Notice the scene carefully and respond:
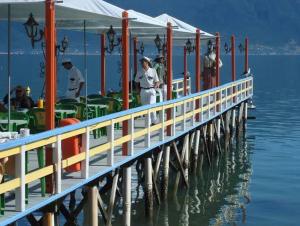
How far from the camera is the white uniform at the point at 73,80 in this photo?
15.7 m

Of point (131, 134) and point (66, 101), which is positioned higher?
point (66, 101)

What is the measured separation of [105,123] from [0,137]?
2.13 m

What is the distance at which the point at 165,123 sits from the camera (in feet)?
49.4

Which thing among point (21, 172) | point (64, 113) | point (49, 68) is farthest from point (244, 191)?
point (21, 172)

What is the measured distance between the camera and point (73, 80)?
15945mm

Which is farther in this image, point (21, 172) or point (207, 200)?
point (207, 200)

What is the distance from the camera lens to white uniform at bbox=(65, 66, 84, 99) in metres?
15.7

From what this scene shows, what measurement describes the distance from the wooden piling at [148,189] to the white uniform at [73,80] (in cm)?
256

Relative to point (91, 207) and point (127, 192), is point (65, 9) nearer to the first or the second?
point (91, 207)

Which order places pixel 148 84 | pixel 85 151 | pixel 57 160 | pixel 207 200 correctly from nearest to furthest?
1. pixel 57 160
2. pixel 85 151
3. pixel 148 84
4. pixel 207 200

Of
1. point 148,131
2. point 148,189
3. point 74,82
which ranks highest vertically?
point 74,82

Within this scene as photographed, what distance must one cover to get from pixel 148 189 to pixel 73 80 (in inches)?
119

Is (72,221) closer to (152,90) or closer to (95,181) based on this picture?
(95,181)

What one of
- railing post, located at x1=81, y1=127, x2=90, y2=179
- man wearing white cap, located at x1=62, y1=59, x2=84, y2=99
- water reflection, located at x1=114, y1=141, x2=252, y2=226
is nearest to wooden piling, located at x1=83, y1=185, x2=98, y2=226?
railing post, located at x1=81, y1=127, x2=90, y2=179
